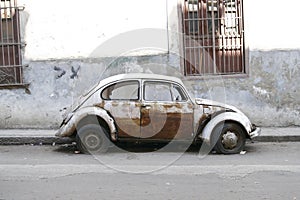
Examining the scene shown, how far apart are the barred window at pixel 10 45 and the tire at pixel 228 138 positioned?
513cm

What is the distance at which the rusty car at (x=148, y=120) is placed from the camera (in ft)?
29.3

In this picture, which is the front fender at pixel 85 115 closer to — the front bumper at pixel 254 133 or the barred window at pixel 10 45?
the front bumper at pixel 254 133

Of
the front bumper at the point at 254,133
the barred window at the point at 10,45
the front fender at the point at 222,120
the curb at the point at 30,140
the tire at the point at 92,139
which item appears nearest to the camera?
the front fender at the point at 222,120

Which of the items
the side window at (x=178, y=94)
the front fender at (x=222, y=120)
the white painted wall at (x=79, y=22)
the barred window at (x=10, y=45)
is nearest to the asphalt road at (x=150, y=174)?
→ the front fender at (x=222, y=120)

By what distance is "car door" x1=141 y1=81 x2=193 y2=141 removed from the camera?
352 inches

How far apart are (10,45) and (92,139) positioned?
389 centimetres

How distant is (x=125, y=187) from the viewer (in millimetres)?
6566

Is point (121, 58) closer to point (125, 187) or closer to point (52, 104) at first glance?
point (52, 104)

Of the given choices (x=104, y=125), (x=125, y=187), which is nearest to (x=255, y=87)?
(x=104, y=125)

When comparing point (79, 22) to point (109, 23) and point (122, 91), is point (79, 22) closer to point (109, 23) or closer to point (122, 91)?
point (109, 23)

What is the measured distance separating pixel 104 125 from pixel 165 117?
44.9 inches

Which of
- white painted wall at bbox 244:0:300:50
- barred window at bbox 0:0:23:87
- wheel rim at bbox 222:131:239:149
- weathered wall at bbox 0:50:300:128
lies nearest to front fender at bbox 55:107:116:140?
wheel rim at bbox 222:131:239:149

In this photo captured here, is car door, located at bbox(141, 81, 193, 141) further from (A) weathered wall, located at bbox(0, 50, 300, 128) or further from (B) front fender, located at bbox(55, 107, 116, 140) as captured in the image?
(A) weathered wall, located at bbox(0, 50, 300, 128)

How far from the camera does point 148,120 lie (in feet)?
29.3
